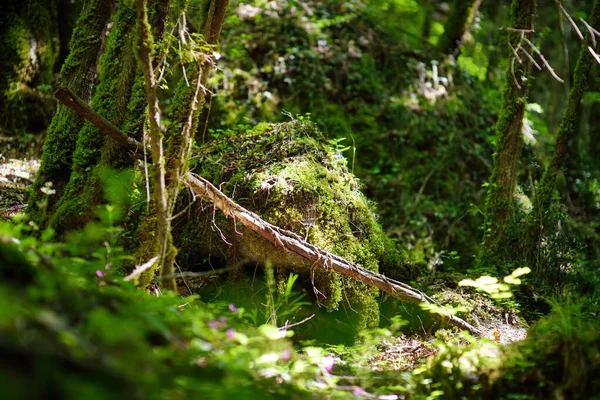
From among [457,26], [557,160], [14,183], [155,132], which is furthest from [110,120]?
[457,26]

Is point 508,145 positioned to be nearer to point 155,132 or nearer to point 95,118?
point 155,132

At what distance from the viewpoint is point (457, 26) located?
9602mm

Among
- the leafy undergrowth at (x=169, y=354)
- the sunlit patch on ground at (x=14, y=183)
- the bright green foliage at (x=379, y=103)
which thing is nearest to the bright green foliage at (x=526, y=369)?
the leafy undergrowth at (x=169, y=354)

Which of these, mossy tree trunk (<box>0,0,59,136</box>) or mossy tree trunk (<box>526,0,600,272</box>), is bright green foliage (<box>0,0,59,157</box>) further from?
mossy tree trunk (<box>526,0,600,272</box>)

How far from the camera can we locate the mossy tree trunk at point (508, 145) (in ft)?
17.5

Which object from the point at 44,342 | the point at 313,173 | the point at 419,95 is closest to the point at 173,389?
the point at 44,342

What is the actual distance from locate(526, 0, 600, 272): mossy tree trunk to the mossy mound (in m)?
1.62

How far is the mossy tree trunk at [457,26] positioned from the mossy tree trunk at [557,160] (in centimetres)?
453

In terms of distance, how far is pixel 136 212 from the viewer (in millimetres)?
3812

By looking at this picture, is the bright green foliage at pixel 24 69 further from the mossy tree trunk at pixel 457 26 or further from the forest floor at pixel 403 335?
the mossy tree trunk at pixel 457 26

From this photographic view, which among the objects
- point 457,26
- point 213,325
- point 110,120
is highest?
point 457,26

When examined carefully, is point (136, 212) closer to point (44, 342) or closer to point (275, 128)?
point (275, 128)

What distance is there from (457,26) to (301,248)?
25.9 feet

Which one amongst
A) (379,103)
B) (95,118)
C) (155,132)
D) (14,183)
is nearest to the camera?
(155,132)
